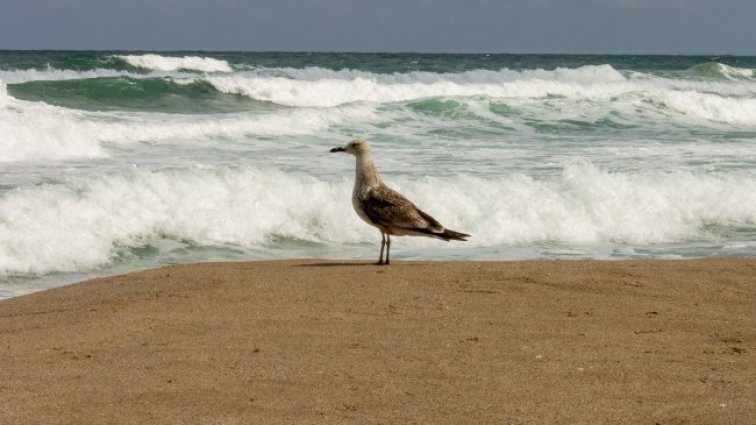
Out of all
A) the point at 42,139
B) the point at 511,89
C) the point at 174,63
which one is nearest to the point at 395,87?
the point at 511,89

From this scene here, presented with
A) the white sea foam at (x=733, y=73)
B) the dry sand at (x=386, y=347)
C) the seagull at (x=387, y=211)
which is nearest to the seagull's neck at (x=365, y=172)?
the seagull at (x=387, y=211)

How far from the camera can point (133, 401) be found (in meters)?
4.45

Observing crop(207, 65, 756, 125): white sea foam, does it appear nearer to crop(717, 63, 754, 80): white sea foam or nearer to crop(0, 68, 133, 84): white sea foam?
crop(717, 63, 754, 80): white sea foam

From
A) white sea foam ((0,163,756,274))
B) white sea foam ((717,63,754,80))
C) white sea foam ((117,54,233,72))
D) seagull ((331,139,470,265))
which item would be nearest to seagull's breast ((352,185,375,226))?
seagull ((331,139,470,265))

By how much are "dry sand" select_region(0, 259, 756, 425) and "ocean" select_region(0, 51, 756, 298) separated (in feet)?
7.57

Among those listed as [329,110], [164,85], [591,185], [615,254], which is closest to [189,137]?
[329,110]

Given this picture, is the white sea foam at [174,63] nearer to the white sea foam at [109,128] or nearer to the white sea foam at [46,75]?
the white sea foam at [46,75]

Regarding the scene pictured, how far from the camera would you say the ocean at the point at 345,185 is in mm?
10109

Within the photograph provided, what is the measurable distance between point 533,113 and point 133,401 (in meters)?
22.1

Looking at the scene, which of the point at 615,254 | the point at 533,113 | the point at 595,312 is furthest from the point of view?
the point at 533,113

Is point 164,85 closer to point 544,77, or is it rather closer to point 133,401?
point 544,77

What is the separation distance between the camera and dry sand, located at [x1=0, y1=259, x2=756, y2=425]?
4371 millimetres

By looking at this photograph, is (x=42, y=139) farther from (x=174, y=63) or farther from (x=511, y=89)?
(x=174, y=63)

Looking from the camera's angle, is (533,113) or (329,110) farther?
(533,113)
